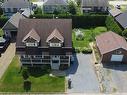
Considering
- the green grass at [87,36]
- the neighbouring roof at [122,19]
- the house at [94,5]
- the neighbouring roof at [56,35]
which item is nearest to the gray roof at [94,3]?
the house at [94,5]

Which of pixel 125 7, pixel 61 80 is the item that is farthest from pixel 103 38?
pixel 125 7

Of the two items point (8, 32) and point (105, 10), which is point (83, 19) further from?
point (8, 32)

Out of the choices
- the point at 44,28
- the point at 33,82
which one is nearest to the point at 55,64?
the point at 33,82

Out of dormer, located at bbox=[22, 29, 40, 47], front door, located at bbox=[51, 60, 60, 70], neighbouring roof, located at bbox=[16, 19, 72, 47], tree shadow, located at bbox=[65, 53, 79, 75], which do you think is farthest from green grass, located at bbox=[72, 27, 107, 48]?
dormer, located at bbox=[22, 29, 40, 47]

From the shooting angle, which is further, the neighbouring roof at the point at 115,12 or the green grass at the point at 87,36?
the neighbouring roof at the point at 115,12

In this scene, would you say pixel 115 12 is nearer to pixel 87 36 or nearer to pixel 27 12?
pixel 87 36

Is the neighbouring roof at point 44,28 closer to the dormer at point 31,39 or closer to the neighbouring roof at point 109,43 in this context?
the dormer at point 31,39

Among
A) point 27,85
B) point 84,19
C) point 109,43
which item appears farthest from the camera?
point 84,19
